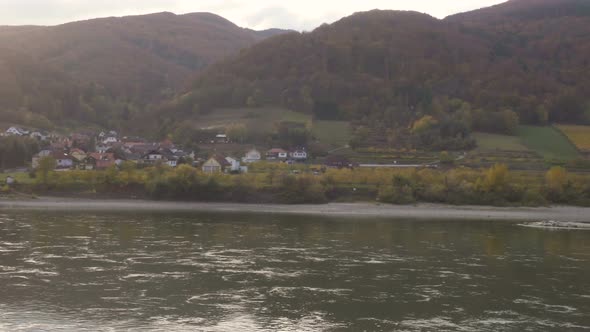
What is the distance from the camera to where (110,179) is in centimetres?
6031

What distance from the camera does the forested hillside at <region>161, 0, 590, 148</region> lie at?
321ft

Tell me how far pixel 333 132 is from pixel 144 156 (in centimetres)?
2579

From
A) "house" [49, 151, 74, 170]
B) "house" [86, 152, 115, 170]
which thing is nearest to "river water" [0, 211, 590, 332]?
"house" [86, 152, 115, 170]

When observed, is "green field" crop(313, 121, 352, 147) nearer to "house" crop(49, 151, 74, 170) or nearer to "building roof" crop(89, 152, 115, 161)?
"building roof" crop(89, 152, 115, 161)

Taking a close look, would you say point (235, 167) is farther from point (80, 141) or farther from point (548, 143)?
point (548, 143)

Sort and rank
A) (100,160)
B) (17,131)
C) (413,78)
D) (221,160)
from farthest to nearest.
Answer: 1. (413,78)
2. (17,131)
3. (100,160)
4. (221,160)

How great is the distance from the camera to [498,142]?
277 feet

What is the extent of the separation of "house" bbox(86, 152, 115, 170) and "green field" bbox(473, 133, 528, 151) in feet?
139

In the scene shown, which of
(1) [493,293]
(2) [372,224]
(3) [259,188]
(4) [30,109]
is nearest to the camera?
(1) [493,293]

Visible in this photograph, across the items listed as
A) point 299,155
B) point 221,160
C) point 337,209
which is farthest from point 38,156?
point 337,209

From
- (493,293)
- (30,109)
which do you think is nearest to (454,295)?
(493,293)

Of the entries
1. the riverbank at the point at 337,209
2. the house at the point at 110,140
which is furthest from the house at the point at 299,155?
the house at the point at 110,140

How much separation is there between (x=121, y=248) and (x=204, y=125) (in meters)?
65.7

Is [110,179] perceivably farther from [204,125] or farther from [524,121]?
[524,121]
